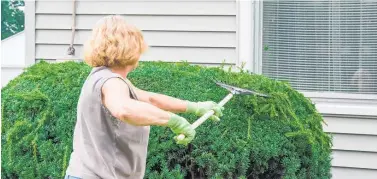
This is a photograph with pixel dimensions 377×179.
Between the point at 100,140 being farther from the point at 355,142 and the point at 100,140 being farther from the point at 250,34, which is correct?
the point at 355,142

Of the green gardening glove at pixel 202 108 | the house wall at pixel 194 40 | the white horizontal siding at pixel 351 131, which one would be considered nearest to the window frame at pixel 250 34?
the house wall at pixel 194 40

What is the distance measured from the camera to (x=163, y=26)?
22.4 ft

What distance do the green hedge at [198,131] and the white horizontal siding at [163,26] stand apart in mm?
1342

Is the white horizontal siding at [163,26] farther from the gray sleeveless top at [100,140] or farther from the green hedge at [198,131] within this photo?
the gray sleeveless top at [100,140]

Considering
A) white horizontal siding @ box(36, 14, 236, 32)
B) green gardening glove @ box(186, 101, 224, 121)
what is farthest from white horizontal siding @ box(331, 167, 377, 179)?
green gardening glove @ box(186, 101, 224, 121)

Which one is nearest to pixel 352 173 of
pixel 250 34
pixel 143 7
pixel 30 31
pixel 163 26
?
pixel 250 34

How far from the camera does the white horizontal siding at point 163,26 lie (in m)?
Result: 6.66

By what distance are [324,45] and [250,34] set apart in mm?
606

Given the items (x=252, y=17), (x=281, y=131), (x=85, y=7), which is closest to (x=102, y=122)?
(x=281, y=131)

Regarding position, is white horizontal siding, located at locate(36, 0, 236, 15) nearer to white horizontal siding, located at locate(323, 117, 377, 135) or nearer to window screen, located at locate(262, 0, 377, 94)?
window screen, located at locate(262, 0, 377, 94)

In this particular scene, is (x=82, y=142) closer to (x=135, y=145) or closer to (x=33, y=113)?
(x=135, y=145)

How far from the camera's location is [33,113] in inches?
201

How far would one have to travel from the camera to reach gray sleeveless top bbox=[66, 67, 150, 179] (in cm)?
353

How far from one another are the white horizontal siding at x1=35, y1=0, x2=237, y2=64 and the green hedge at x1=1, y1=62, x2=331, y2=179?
134cm
